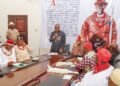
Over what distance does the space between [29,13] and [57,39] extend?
1623 mm

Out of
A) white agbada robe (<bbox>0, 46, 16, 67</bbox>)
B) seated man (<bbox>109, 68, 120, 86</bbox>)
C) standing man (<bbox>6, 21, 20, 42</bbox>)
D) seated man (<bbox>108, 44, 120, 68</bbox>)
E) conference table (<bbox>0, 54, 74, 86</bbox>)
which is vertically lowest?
conference table (<bbox>0, 54, 74, 86</bbox>)

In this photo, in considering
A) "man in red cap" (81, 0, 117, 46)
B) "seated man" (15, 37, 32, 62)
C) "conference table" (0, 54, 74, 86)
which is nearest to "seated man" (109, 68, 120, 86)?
"conference table" (0, 54, 74, 86)

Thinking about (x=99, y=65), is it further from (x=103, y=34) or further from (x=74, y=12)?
(x=74, y=12)

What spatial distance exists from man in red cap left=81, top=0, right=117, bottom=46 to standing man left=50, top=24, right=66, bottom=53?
0.57 meters

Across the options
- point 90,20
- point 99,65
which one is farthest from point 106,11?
point 99,65

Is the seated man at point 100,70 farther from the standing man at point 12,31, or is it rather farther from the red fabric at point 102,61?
the standing man at point 12,31

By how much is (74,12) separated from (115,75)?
5876 mm

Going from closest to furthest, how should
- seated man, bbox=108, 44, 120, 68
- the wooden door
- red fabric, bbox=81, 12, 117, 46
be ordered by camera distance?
1. seated man, bbox=108, 44, 120, 68
2. red fabric, bbox=81, 12, 117, 46
3. the wooden door

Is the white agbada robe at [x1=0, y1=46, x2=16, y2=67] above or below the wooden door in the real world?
below

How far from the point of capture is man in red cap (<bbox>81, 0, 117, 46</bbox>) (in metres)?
6.90

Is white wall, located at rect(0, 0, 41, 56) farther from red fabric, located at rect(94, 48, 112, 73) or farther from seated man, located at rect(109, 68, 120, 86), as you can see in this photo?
seated man, located at rect(109, 68, 120, 86)

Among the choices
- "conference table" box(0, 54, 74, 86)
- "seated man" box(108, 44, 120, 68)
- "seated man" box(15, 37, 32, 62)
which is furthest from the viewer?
"seated man" box(15, 37, 32, 62)

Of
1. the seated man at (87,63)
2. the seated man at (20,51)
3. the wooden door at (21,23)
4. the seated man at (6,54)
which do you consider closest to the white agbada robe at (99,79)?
the seated man at (87,63)

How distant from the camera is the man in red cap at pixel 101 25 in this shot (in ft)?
22.6
